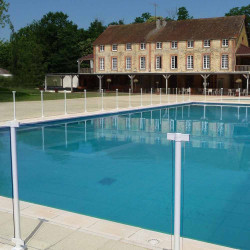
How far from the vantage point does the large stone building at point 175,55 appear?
132ft

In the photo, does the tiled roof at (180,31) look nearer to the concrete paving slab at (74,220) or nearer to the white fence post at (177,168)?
the concrete paving slab at (74,220)

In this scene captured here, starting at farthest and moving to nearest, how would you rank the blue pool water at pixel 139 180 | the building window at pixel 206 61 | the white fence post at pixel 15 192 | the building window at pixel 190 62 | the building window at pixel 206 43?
the building window at pixel 190 62 < the building window at pixel 206 61 < the building window at pixel 206 43 < the blue pool water at pixel 139 180 < the white fence post at pixel 15 192

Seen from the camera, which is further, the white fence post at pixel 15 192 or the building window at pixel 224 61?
the building window at pixel 224 61

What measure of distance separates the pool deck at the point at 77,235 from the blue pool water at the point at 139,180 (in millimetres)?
1077

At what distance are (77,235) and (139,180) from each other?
11.4ft

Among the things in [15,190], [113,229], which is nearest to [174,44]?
[113,229]

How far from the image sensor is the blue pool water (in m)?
5.47

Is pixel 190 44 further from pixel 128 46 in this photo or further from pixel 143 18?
pixel 143 18

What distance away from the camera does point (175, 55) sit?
140 feet

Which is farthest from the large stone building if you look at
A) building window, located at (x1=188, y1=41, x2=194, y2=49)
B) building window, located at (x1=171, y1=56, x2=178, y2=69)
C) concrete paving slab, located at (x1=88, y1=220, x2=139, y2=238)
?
concrete paving slab, located at (x1=88, y1=220, x2=139, y2=238)

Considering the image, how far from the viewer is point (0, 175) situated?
7090 mm

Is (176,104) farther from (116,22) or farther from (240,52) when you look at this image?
(116,22)

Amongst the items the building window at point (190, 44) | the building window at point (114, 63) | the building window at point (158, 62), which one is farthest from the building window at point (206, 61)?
the building window at point (114, 63)

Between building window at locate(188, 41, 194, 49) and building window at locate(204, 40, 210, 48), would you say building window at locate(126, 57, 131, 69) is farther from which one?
building window at locate(204, 40, 210, 48)
